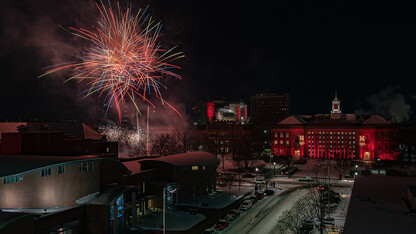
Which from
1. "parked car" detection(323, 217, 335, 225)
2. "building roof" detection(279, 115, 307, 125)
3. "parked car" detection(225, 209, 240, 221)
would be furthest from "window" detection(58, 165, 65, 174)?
"building roof" detection(279, 115, 307, 125)

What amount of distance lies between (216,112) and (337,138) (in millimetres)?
92363

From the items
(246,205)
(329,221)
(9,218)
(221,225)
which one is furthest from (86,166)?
(329,221)

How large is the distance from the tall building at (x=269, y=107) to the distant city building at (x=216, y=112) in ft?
30.2

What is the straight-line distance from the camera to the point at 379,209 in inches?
866

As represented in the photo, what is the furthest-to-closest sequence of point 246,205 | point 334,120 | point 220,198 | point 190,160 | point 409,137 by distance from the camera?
point 334,120 → point 409,137 → point 190,160 → point 220,198 → point 246,205

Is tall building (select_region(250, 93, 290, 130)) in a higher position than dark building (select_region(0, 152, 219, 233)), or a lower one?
higher

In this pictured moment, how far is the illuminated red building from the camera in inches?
3312

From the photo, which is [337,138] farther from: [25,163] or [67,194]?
[25,163]

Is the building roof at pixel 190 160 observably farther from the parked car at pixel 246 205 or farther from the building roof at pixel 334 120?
the building roof at pixel 334 120

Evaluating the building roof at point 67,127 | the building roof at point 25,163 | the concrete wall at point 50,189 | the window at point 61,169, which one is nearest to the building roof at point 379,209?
the concrete wall at point 50,189

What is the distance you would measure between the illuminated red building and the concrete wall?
222 feet

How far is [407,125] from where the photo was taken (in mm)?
74250

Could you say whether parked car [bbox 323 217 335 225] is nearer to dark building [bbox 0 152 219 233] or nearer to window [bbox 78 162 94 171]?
dark building [bbox 0 152 219 233]

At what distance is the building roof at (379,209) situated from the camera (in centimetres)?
1781
